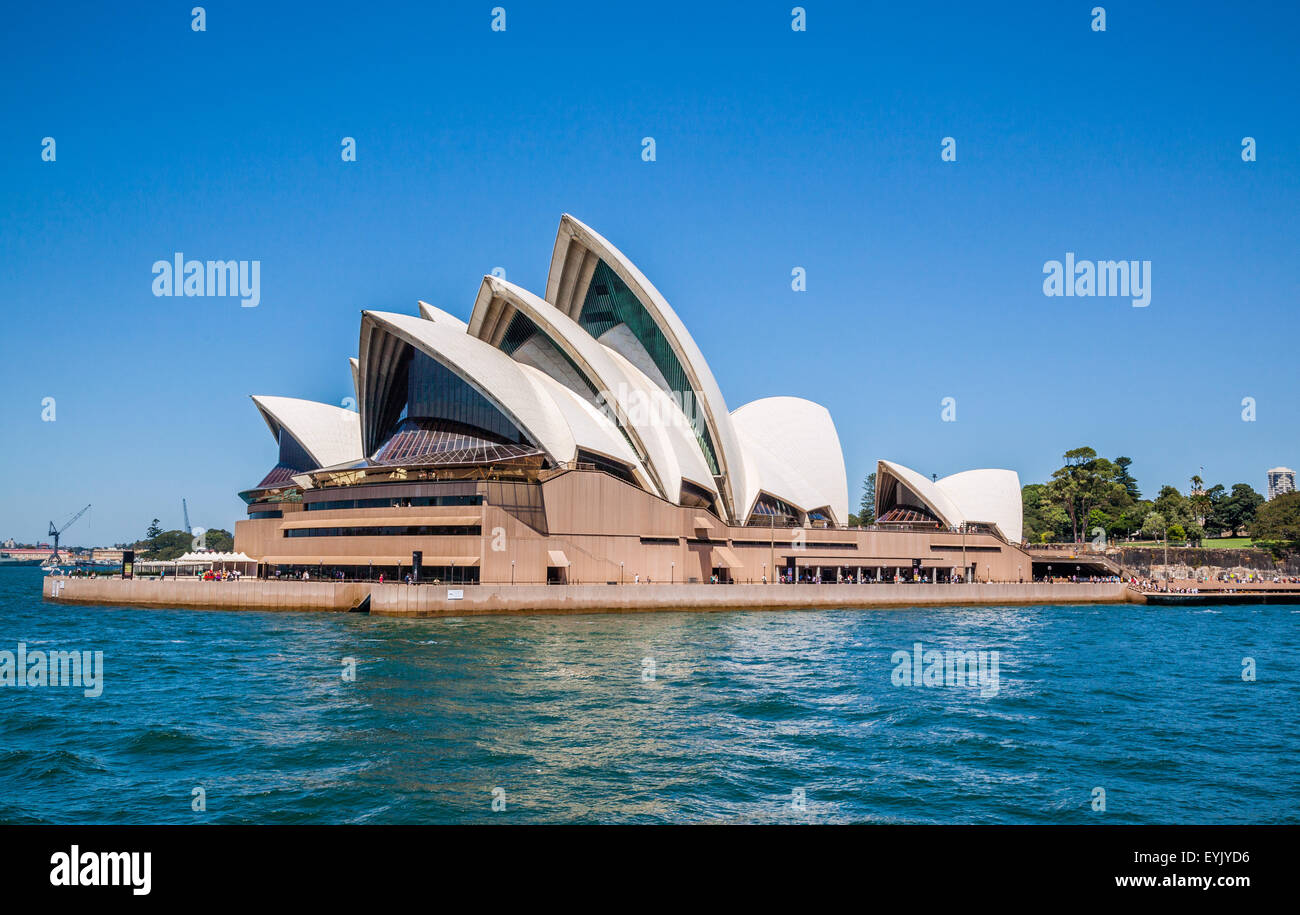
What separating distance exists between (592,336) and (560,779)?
4676cm

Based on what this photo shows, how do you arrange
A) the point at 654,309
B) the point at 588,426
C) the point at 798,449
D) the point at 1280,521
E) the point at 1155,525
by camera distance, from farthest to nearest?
the point at 1155,525
the point at 1280,521
the point at 798,449
the point at 654,309
the point at 588,426

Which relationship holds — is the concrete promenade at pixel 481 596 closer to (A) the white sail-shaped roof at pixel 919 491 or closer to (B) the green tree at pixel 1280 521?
(A) the white sail-shaped roof at pixel 919 491

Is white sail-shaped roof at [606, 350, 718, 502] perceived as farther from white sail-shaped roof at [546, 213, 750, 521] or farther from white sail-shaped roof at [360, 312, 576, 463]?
white sail-shaped roof at [360, 312, 576, 463]

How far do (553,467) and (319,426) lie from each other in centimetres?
2285

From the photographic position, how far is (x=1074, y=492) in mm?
114750

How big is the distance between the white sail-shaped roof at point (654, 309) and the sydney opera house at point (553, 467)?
0.13 metres

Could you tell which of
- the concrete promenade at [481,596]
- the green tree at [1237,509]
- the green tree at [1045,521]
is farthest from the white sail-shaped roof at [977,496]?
the green tree at [1237,509]

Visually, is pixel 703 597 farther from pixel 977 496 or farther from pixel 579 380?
pixel 977 496

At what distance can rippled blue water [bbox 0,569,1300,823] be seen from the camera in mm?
11938

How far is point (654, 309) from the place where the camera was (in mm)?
53656

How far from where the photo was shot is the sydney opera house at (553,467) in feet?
155

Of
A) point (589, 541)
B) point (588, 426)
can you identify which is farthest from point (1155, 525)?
point (589, 541)
